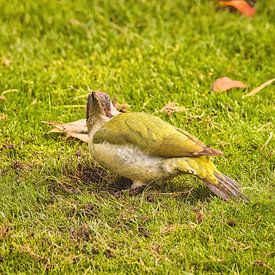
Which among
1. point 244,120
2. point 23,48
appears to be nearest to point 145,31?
point 23,48

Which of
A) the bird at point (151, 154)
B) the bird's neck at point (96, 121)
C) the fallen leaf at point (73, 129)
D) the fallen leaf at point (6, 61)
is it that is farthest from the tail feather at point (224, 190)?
the fallen leaf at point (6, 61)

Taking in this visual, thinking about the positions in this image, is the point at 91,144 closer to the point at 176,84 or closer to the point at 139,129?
the point at 139,129

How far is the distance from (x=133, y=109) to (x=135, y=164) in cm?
172

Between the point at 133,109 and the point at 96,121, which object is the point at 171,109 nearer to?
the point at 133,109

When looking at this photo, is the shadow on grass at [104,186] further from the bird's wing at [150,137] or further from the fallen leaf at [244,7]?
the fallen leaf at [244,7]

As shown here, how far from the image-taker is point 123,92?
7.22 m

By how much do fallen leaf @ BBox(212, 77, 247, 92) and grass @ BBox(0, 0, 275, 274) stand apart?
10 cm

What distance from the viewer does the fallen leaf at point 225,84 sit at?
7250mm

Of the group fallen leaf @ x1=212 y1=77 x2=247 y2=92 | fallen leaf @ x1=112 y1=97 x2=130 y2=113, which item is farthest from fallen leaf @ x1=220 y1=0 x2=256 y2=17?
fallen leaf @ x1=112 y1=97 x2=130 y2=113

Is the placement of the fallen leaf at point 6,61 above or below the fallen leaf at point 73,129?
below

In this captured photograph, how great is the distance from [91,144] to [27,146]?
97 cm

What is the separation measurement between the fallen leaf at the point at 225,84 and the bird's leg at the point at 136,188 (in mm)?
2045

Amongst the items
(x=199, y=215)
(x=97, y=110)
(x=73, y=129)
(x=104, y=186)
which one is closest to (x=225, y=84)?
(x=73, y=129)

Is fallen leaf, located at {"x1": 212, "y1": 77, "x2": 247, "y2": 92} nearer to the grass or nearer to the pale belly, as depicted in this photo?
the grass
